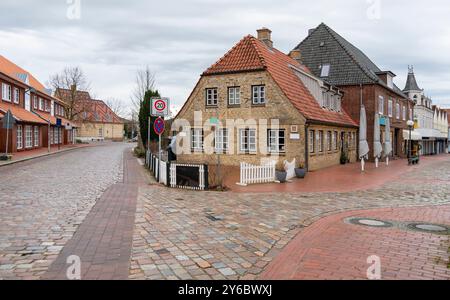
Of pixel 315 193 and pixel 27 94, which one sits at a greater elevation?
pixel 27 94

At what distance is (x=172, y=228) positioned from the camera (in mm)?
7566

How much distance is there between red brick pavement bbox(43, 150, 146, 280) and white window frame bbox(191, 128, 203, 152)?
45.0 feet

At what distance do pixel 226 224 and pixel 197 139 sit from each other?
16742 millimetres

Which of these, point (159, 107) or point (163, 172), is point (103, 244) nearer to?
point (163, 172)

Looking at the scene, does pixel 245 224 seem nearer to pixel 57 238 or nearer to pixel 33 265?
pixel 57 238

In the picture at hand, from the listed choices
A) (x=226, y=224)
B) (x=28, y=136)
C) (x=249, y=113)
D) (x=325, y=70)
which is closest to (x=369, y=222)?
(x=226, y=224)

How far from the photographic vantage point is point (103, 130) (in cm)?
8438

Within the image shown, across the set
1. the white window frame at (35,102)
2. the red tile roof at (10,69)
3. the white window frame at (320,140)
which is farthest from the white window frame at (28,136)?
the white window frame at (320,140)

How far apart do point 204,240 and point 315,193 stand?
23.3ft

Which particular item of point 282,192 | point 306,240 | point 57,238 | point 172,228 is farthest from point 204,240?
point 282,192
